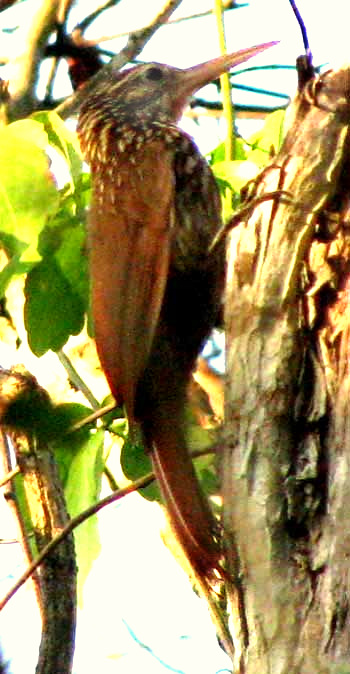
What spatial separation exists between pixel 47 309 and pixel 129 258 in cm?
35

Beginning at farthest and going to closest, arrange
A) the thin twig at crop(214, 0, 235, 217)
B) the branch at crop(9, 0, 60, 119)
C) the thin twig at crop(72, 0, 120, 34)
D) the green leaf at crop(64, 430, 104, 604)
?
the thin twig at crop(72, 0, 120, 34) < the branch at crop(9, 0, 60, 119) < the thin twig at crop(214, 0, 235, 217) < the green leaf at crop(64, 430, 104, 604)

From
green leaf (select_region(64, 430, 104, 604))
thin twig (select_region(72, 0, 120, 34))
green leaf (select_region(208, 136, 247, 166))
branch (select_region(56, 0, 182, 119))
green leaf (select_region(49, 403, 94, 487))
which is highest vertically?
thin twig (select_region(72, 0, 120, 34))

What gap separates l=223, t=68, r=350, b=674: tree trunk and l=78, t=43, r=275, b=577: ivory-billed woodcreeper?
1.10ft

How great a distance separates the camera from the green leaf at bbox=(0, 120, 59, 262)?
2582mm

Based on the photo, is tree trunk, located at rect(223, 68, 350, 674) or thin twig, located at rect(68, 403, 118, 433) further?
tree trunk, located at rect(223, 68, 350, 674)

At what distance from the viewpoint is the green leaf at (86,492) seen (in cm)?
276

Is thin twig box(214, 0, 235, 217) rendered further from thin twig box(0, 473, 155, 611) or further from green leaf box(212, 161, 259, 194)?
thin twig box(0, 473, 155, 611)

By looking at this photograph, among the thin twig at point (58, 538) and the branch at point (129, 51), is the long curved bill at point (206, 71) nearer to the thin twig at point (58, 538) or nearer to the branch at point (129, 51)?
the branch at point (129, 51)

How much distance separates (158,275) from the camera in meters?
3.09

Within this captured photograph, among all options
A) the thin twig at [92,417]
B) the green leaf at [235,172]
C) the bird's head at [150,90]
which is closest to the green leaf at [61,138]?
the green leaf at [235,172]

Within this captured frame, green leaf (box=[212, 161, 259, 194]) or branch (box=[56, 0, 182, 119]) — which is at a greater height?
branch (box=[56, 0, 182, 119])

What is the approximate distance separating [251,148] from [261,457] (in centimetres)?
114

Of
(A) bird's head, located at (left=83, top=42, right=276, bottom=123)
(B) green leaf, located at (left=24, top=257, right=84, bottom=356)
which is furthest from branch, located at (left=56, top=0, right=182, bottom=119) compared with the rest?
(B) green leaf, located at (left=24, top=257, right=84, bottom=356)

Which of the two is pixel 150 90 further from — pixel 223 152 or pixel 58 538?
pixel 58 538
